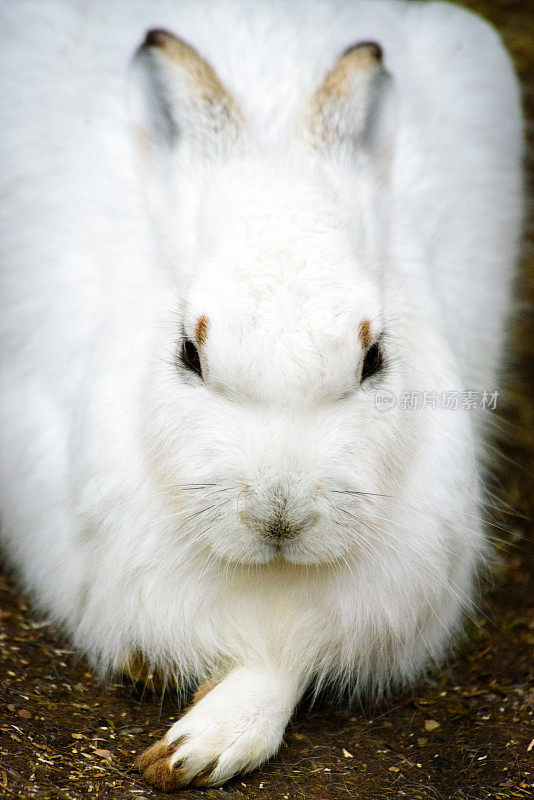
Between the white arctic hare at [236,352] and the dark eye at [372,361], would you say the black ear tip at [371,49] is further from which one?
the dark eye at [372,361]

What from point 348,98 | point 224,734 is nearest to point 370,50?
point 348,98

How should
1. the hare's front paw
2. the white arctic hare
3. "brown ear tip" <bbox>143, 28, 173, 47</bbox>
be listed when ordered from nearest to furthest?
the white arctic hare
the hare's front paw
"brown ear tip" <bbox>143, 28, 173, 47</bbox>

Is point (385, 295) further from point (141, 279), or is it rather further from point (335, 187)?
point (141, 279)

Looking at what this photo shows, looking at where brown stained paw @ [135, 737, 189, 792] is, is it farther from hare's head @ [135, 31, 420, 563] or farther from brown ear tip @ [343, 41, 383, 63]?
Answer: brown ear tip @ [343, 41, 383, 63]

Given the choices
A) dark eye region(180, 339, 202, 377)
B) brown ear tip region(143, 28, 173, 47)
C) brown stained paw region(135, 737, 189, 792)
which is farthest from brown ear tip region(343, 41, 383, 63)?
brown stained paw region(135, 737, 189, 792)

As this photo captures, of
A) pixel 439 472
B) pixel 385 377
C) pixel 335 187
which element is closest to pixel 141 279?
pixel 335 187

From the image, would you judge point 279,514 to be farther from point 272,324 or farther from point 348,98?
point 348,98
